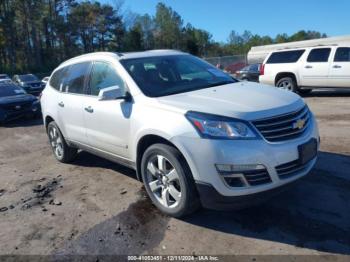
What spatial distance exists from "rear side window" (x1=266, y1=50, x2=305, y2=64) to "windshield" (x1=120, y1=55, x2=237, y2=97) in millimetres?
9176

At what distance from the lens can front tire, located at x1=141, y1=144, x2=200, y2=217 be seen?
12.3 feet

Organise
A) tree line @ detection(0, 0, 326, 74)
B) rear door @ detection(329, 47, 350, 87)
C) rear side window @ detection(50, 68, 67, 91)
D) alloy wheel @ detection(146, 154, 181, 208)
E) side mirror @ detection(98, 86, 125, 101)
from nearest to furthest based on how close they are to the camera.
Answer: alloy wheel @ detection(146, 154, 181, 208) → side mirror @ detection(98, 86, 125, 101) → rear side window @ detection(50, 68, 67, 91) → rear door @ detection(329, 47, 350, 87) → tree line @ detection(0, 0, 326, 74)

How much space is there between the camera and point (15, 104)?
12.6 metres

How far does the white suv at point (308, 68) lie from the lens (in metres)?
12.3

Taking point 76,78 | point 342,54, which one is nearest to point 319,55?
point 342,54

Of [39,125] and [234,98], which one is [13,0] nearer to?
[39,125]

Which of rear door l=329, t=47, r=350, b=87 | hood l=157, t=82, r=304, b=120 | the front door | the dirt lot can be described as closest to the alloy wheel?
the dirt lot

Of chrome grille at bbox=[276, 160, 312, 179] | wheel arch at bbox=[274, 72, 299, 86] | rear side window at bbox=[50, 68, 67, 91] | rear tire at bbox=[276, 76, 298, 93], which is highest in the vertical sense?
rear side window at bbox=[50, 68, 67, 91]

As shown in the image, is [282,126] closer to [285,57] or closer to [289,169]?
[289,169]

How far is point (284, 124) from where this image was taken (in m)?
3.67

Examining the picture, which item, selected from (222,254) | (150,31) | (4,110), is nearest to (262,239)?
(222,254)

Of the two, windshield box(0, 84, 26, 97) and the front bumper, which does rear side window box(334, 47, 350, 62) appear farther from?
windshield box(0, 84, 26, 97)

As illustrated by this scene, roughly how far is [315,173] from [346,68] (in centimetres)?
833

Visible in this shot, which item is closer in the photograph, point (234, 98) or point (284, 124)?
point (284, 124)
